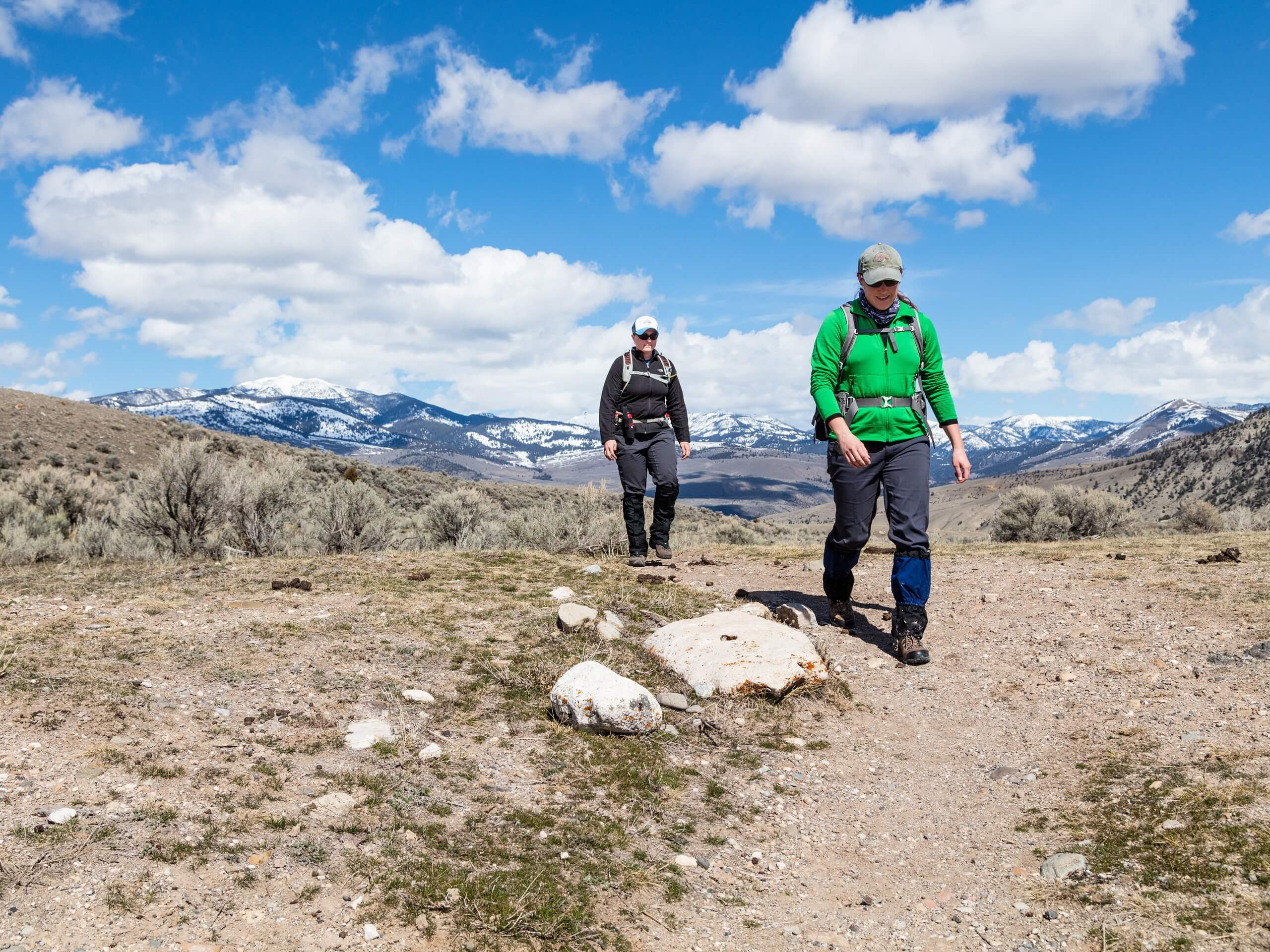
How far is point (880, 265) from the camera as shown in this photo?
5.92 meters

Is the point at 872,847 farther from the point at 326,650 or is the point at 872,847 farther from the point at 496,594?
the point at 496,594

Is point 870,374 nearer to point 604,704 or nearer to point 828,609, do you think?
point 828,609

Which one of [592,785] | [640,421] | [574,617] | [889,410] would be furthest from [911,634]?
[640,421]

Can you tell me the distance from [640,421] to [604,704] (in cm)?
520

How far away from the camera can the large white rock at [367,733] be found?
4102 millimetres

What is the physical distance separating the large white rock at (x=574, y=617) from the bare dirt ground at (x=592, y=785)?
0.49ft

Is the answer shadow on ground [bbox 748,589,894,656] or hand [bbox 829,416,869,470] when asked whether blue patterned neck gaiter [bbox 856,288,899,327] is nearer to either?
hand [bbox 829,416,869,470]

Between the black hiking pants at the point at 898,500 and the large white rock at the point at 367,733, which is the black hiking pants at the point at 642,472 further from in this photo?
the large white rock at the point at 367,733

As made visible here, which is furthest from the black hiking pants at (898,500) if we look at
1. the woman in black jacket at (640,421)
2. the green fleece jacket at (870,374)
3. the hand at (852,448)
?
the woman in black jacket at (640,421)

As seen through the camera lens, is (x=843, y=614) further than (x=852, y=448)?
Yes

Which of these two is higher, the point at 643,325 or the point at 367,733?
the point at 643,325

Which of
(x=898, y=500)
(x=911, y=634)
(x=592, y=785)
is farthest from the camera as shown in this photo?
(x=911, y=634)

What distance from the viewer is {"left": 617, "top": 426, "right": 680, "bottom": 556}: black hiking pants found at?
30.7 feet

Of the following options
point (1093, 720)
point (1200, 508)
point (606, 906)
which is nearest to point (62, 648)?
point (606, 906)
